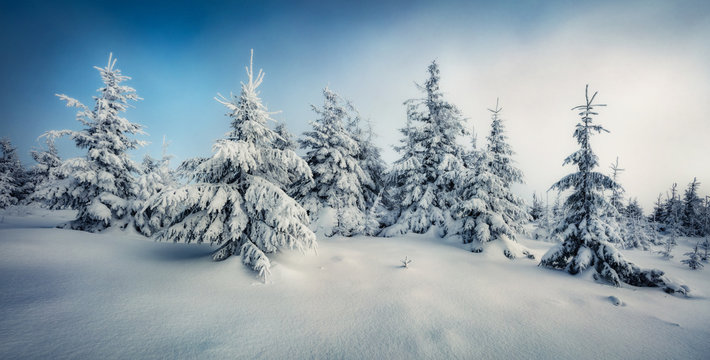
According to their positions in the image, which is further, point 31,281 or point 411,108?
point 411,108

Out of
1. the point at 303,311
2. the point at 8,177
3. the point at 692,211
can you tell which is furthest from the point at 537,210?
the point at 8,177

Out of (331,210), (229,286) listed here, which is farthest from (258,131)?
(331,210)

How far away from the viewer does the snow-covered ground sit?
13.3 ft

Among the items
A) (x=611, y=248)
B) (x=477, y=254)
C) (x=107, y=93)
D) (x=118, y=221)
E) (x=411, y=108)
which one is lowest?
(x=118, y=221)

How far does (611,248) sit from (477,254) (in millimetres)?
4719

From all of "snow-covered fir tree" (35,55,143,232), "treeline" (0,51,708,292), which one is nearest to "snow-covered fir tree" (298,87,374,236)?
"treeline" (0,51,708,292)

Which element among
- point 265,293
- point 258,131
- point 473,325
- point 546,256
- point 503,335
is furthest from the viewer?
point 546,256

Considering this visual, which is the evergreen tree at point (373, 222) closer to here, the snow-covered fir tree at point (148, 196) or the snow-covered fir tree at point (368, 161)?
the snow-covered fir tree at point (368, 161)

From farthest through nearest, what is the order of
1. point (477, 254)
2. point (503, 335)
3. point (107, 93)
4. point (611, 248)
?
1. point (107, 93)
2. point (477, 254)
3. point (611, 248)
4. point (503, 335)

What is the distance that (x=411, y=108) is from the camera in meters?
18.0

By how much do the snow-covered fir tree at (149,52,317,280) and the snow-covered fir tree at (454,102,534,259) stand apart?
30.7ft

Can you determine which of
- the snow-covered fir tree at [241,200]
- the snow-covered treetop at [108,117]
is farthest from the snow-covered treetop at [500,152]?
the snow-covered treetop at [108,117]

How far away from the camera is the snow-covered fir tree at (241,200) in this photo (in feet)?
23.1

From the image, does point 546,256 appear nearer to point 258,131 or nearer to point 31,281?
A: point 258,131
